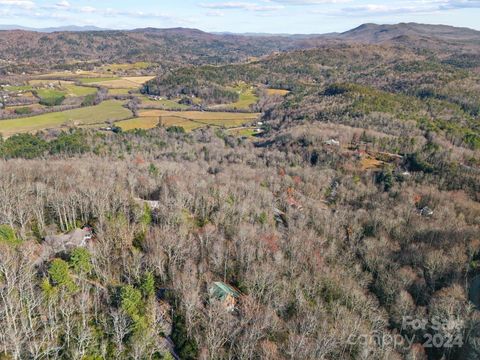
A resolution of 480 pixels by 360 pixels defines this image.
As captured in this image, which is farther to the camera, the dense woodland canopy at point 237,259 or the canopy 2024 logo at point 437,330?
the canopy 2024 logo at point 437,330

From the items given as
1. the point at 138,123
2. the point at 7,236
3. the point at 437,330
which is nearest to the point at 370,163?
the point at 437,330

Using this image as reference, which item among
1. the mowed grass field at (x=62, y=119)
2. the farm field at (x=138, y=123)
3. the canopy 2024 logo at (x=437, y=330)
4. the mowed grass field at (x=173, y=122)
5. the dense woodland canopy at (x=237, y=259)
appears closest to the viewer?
the dense woodland canopy at (x=237, y=259)

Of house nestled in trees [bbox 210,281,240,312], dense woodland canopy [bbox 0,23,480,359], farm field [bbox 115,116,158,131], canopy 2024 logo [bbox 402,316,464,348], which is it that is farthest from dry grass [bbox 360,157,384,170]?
farm field [bbox 115,116,158,131]

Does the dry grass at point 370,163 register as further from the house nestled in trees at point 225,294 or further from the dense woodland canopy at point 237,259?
the house nestled in trees at point 225,294

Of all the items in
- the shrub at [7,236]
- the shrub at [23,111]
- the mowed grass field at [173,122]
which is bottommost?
the mowed grass field at [173,122]

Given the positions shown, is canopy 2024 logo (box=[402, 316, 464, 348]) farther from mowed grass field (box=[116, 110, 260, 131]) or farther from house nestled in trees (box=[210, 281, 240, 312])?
mowed grass field (box=[116, 110, 260, 131])

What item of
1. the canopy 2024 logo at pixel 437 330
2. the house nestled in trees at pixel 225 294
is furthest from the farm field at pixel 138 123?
the canopy 2024 logo at pixel 437 330

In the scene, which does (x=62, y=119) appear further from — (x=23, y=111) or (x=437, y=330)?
(x=437, y=330)

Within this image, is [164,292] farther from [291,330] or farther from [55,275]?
[291,330]
